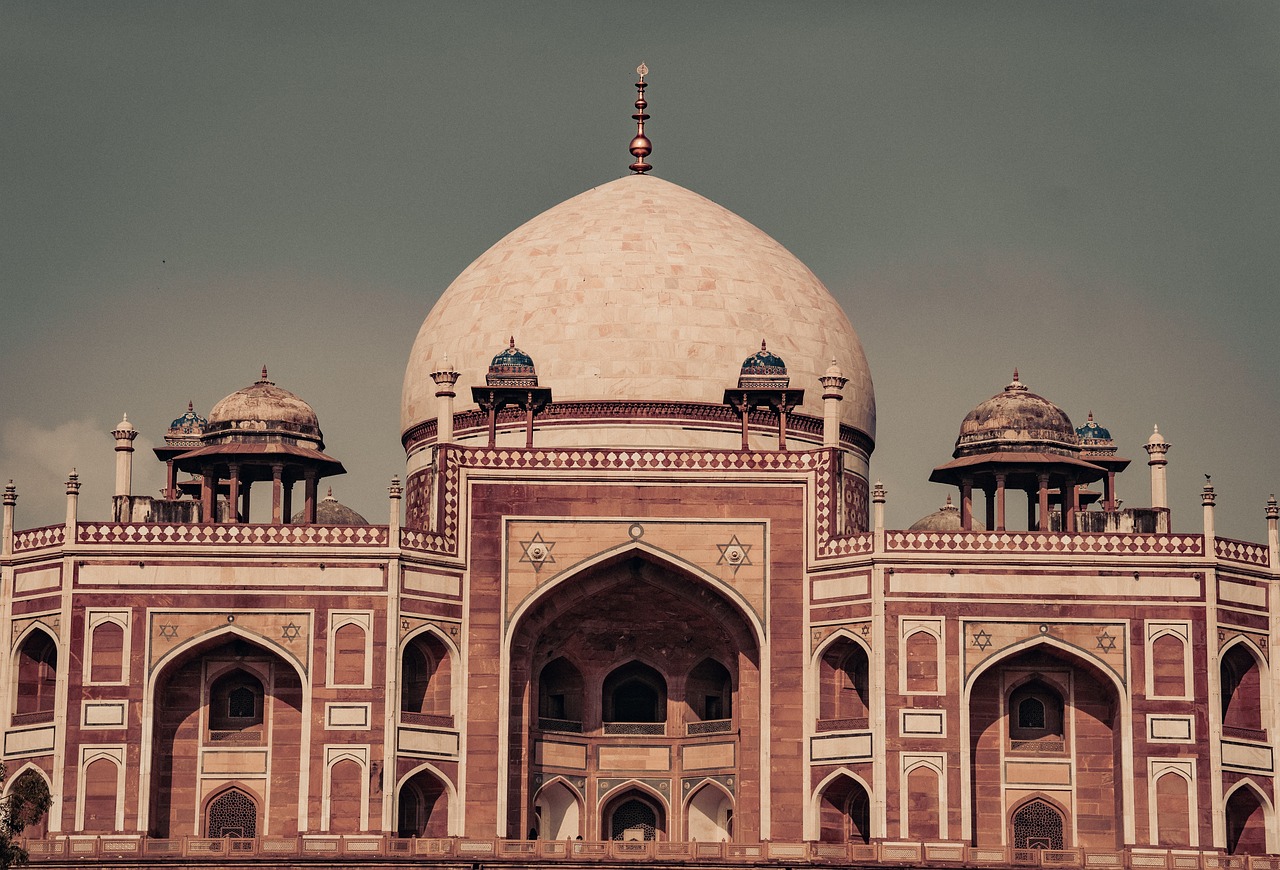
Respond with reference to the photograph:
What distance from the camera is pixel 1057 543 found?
156 feet

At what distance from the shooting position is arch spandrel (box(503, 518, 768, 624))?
48250 millimetres

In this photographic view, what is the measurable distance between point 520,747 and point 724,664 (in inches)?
156

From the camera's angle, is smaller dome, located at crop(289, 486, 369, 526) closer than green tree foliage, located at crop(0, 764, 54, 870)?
No

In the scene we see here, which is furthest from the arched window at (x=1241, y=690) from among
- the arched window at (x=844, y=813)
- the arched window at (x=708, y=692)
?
the arched window at (x=708, y=692)

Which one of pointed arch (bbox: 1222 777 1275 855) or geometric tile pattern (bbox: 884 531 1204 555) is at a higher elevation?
geometric tile pattern (bbox: 884 531 1204 555)

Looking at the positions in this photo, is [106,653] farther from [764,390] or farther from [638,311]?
[764,390]

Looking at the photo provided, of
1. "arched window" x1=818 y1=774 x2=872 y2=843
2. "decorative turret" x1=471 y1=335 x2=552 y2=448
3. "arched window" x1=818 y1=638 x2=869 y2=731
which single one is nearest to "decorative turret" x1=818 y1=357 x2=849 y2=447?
"arched window" x1=818 y1=638 x2=869 y2=731

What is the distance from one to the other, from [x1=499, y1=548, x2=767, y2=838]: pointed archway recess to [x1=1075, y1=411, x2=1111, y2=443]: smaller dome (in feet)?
26.9

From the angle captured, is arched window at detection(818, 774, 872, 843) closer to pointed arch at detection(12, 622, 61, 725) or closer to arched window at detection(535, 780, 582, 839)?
arched window at detection(535, 780, 582, 839)

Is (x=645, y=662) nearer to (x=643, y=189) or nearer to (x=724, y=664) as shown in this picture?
(x=724, y=664)

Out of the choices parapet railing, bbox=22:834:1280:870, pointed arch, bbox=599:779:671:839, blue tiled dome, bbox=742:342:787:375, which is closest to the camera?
parapet railing, bbox=22:834:1280:870

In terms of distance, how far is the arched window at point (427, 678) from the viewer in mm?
47469

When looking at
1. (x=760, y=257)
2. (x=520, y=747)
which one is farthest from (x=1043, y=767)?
(x=760, y=257)

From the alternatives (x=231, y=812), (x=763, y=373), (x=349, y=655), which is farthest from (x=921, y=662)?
(x=231, y=812)
